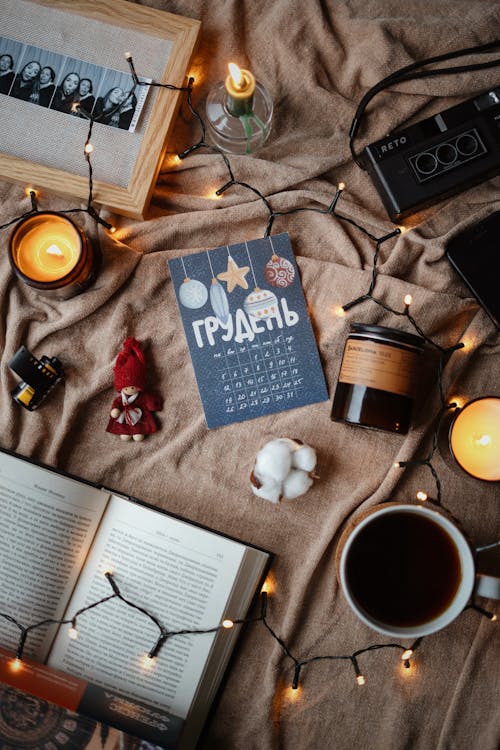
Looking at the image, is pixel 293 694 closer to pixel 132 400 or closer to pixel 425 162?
pixel 132 400

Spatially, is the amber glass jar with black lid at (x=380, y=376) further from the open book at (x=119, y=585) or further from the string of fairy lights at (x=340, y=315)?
the open book at (x=119, y=585)

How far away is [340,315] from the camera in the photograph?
96 centimetres

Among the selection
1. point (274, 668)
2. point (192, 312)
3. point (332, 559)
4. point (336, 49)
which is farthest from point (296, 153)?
point (274, 668)

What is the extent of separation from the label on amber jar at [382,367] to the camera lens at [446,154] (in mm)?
306

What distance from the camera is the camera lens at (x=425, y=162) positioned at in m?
0.92

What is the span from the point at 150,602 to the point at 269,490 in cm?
23

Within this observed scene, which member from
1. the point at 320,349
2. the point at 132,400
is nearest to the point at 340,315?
the point at 320,349

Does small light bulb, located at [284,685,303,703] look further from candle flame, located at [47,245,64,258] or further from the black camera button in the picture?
the black camera button

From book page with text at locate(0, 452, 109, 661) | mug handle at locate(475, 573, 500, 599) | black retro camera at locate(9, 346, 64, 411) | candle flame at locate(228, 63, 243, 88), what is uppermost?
candle flame at locate(228, 63, 243, 88)

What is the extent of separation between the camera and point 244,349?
956 millimetres

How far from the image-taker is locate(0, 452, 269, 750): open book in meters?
0.87

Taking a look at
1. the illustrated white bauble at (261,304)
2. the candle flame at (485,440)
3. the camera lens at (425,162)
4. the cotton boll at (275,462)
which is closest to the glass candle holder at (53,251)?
the illustrated white bauble at (261,304)

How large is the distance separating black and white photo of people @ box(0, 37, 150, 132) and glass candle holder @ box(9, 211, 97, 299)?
178 millimetres

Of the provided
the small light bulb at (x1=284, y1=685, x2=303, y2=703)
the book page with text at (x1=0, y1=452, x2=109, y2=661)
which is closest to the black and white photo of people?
the book page with text at (x1=0, y1=452, x2=109, y2=661)
